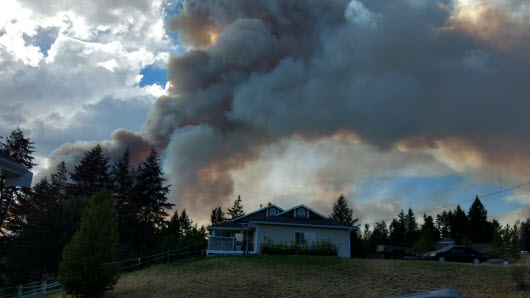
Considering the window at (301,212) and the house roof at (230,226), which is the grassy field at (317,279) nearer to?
the window at (301,212)

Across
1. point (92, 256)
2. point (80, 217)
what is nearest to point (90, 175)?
point (80, 217)

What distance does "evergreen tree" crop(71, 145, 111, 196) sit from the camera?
6106 cm

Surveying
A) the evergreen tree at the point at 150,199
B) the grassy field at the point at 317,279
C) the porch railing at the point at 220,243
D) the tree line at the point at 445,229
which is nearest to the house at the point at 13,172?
the grassy field at the point at 317,279

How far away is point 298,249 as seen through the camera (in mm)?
31984

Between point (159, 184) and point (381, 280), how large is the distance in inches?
1766

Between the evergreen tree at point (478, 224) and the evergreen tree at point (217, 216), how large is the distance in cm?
5430

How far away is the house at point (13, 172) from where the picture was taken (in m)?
9.66

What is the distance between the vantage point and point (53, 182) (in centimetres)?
6519

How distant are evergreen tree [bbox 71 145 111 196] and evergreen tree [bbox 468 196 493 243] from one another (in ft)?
249

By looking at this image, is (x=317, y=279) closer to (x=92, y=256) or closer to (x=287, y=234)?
(x=92, y=256)

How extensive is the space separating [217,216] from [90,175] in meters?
39.1

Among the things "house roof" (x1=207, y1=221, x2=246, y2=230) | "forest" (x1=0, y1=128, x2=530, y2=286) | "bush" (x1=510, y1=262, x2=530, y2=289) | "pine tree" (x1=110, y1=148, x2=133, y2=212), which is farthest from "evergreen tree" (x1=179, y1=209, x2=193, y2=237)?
"bush" (x1=510, y1=262, x2=530, y2=289)

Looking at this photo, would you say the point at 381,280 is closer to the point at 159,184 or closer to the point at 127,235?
the point at 127,235

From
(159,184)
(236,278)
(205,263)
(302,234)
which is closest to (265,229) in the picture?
(302,234)
